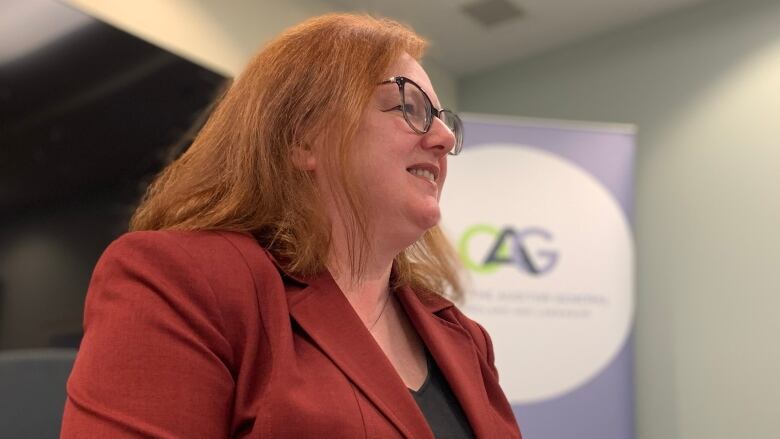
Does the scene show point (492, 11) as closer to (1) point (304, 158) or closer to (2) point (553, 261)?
(2) point (553, 261)

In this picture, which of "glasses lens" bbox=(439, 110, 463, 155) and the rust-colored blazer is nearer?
the rust-colored blazer

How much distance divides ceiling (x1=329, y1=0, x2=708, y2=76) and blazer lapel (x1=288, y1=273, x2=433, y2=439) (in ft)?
7.80

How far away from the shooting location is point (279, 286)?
2.87ft

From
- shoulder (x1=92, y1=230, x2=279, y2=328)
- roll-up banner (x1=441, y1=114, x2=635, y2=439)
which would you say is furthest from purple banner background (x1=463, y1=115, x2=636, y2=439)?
shoulder (x1=92, y1=230, x2=279, y2=328)

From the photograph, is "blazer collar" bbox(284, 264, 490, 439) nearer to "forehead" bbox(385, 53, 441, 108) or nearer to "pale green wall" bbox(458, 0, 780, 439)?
"forehead" bbox(385, 53, 441, 108)

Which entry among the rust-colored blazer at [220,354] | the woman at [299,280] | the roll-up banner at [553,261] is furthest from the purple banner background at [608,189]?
the rust-colored blazer at [220,354]

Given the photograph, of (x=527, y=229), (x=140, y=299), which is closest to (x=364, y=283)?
(x=140, y=299)

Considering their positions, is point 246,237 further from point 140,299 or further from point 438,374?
point 438,374

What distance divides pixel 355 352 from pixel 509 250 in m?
1.78

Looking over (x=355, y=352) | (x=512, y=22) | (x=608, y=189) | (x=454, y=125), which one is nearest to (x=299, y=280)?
(x=355, y=352)

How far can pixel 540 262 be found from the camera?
257 centimetres

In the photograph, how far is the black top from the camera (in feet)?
3.17

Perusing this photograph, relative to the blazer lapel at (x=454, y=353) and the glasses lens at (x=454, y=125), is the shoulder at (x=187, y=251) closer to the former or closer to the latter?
the blazer lapel at (x=454, y=353)

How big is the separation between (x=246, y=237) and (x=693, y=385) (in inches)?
95.8
